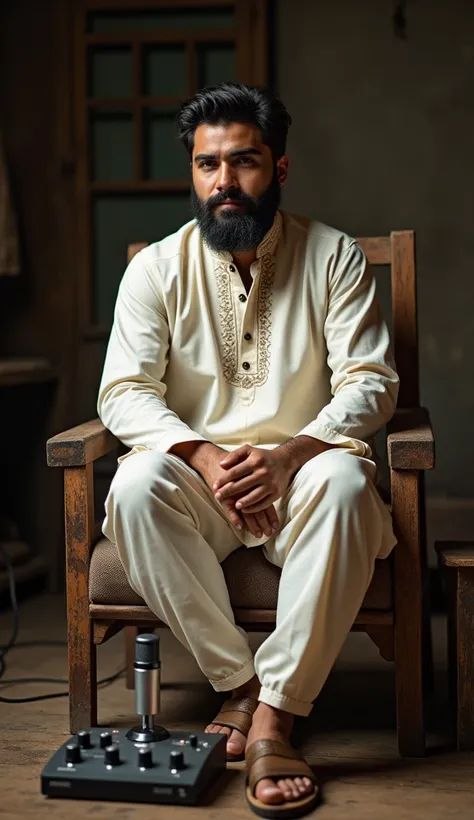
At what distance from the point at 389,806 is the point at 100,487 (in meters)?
2.08

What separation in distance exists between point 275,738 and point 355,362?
86 cm

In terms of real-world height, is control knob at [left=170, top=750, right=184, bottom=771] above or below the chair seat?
below

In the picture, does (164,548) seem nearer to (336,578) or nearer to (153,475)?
(153,475)

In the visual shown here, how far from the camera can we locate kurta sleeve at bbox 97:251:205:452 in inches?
96.9

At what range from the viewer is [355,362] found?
2.53m

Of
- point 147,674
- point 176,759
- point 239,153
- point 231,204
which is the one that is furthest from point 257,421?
point 176,759

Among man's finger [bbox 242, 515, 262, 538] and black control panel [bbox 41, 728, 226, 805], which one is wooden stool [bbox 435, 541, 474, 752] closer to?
man's finger [bbox 242, 515, 262, 538]

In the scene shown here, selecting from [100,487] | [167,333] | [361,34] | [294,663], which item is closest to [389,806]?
[294,663]

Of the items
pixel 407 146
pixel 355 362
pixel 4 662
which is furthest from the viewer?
pixel 407 146

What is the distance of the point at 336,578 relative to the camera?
216 cm

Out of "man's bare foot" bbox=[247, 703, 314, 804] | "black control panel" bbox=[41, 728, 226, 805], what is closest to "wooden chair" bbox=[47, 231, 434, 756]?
"man's bare foot" bbox=[247, 703, 314, 804]

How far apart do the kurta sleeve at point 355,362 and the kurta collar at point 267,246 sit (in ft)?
0.52

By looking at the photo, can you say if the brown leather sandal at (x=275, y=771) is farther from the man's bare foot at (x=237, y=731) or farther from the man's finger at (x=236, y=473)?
the man's finger at (x=236, y=473)

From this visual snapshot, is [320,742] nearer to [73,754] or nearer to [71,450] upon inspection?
[73,754]
